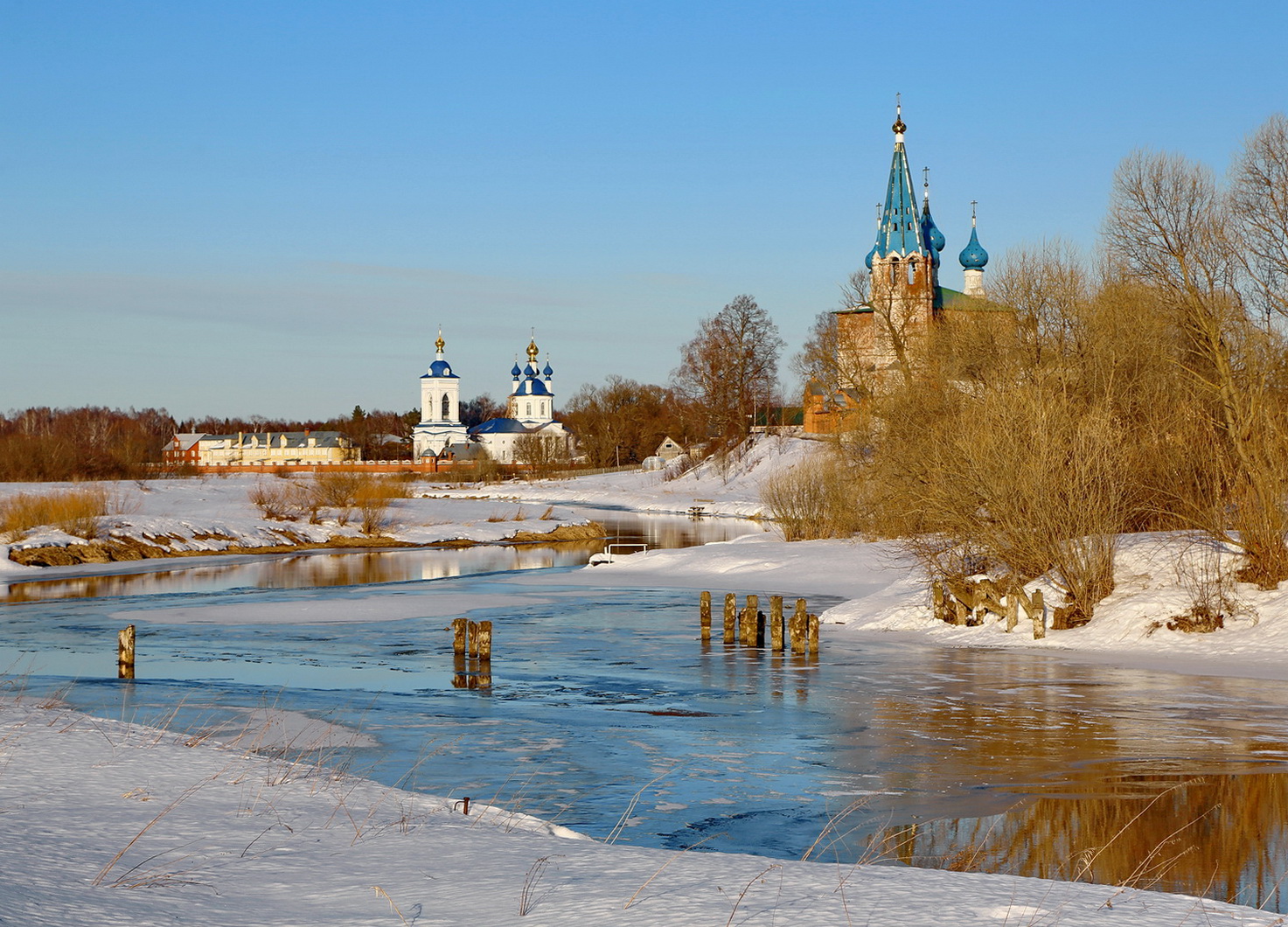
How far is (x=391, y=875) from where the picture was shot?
6.95 meters

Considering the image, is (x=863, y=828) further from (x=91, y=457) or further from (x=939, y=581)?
(x=91, y=457)

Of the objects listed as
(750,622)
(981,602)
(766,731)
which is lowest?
(766,731)

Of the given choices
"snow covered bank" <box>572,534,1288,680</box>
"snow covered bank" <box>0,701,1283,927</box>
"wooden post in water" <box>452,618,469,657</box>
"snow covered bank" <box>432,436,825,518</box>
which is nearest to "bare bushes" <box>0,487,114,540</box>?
"snow covered bank" <box>572,534,1288,680</box>

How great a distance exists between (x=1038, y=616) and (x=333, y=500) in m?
36.3

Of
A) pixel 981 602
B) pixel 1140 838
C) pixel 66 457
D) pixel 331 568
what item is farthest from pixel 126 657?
pixel 66 457

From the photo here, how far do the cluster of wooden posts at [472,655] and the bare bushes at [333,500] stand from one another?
31.0m

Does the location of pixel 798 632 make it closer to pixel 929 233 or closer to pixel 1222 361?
pixel 1222 361

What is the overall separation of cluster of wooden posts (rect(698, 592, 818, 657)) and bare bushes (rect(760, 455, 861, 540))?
654 inches

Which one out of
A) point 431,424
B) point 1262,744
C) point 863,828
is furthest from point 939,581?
point 431,424

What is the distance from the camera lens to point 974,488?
68.4 ft

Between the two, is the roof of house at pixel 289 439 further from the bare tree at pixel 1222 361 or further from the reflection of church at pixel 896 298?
the bare tree at pixel 1222 361

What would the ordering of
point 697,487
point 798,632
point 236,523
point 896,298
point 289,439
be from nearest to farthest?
point 798,632 → point 236,523 → point 896,298 → point 697,487 → point 289,439

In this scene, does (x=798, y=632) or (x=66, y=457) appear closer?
(x=798, y=632)

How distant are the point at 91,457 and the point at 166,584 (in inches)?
1379
